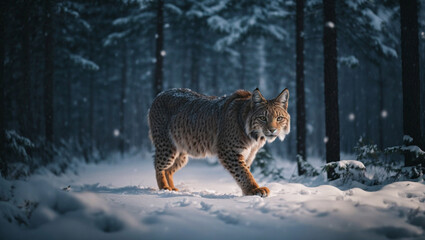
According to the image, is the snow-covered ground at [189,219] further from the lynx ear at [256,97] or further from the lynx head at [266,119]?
the lynx ear at [256,97]

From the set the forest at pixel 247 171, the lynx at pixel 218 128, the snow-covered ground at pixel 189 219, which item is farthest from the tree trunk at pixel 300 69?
the snow-covered ground at pixel 189 219

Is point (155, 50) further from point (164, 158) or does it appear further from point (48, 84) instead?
point (164, 158)

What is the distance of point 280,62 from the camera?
2691 cm

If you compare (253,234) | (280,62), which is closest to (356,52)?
(253,234)

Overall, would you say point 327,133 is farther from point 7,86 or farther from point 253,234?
point 7,86

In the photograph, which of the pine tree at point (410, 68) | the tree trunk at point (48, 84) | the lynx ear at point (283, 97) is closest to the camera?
the lynx ear at point (283, 97)

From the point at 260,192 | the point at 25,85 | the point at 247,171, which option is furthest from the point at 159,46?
the point at 260,192

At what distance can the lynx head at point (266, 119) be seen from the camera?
16.2 feet

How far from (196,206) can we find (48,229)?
1772mm

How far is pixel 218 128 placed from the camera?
18.2 ft

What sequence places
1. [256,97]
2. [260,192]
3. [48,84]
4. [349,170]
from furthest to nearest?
[48,84] → [349,170] → [256,97] → [260,192]

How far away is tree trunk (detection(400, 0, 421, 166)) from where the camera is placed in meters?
5.97

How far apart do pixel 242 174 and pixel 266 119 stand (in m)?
1.13

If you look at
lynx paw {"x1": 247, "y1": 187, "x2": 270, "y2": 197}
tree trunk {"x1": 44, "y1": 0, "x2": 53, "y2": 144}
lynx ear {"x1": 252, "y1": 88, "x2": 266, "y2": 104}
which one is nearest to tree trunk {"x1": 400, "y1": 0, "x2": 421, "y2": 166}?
lynx ear {"x1": 252, "y1": 88, "x2": 266, "y2": 104}
